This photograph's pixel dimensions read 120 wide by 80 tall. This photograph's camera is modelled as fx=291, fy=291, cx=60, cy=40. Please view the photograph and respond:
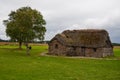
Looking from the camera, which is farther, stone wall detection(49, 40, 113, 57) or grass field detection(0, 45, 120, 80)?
stone wall detection(49, 40, 113, 57)

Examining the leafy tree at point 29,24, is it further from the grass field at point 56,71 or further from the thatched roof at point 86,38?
the grass field at point 56,71

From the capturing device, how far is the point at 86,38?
77.0m

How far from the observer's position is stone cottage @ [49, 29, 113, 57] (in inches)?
2886

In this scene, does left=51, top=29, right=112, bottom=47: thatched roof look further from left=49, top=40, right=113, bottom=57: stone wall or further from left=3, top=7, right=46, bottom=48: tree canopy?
left=3, top=7, right=46, bottom=48: tree canopy

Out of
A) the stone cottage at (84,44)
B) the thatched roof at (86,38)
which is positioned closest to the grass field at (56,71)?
the stone cottage at (84,44)

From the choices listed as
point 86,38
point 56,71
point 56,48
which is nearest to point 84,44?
point 86,38

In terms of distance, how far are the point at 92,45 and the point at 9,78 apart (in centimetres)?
4560

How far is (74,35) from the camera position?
80.7 m

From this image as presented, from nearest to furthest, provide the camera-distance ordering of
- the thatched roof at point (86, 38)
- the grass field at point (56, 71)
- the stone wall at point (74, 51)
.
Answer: the grass field at point (56, 71)
the stone wall at point (74, 51)
the thatched roof at point (86, 38)

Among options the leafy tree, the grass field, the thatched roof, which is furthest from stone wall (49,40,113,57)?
the grass field

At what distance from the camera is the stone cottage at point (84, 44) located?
2886 inches

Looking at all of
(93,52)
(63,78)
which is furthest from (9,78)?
(93,52)

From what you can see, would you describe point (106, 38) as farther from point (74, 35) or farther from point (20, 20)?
point (20, 20)

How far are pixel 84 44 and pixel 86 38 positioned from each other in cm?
258
